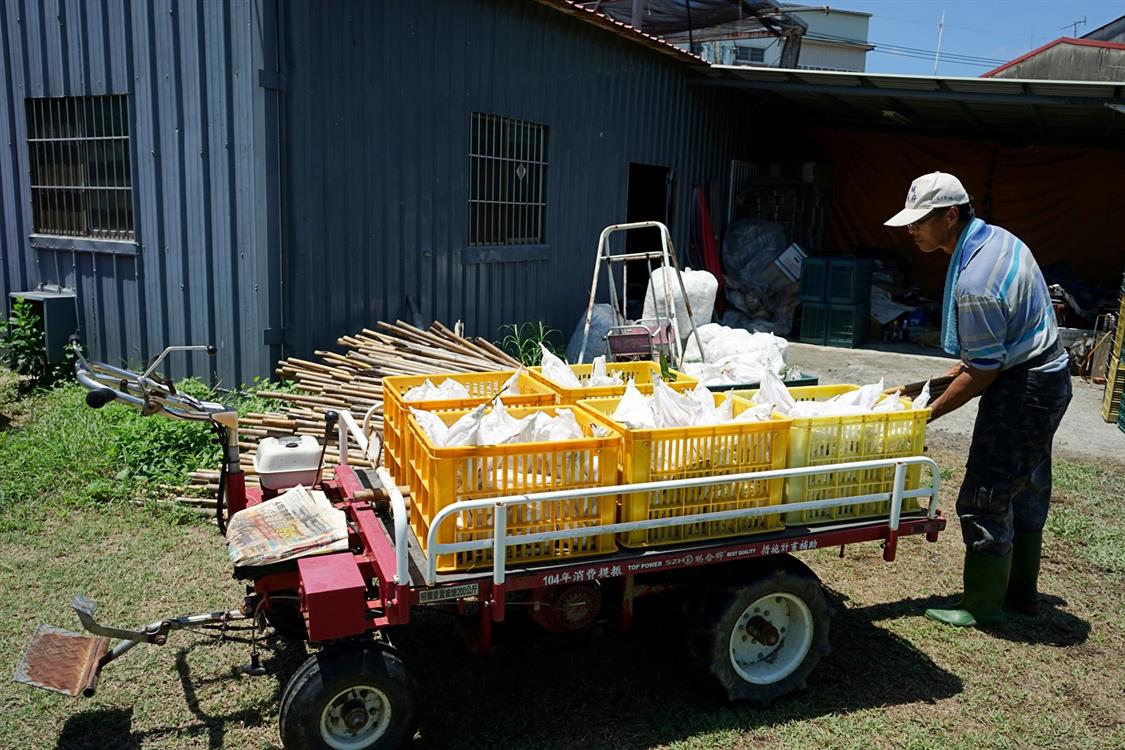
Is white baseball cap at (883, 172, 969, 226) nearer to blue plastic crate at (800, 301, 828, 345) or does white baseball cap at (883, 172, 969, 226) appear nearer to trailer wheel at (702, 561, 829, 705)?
trailer wheel at (702, 561, 829, 705)

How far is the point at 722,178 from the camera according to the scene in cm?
1501

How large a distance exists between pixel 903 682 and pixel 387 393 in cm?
284

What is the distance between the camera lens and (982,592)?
469cm

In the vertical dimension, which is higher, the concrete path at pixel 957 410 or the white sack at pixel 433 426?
the white sack at pixel 433 426

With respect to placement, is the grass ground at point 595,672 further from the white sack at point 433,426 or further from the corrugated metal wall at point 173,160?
the corrugated metal wall at point 173,160

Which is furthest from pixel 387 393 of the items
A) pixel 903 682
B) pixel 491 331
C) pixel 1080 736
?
pixel 491 331

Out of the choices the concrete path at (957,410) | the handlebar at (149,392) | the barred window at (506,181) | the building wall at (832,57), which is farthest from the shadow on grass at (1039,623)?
the building wall at (832,57)

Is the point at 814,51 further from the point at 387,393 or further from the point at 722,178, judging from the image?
the point at 387,393

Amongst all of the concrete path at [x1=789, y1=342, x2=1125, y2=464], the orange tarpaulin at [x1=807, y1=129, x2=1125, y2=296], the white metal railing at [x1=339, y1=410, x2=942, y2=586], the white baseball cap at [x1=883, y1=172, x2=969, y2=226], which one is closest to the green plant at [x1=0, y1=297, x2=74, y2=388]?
the white metal railing at [x1=339, y1=410, x2=942, y2=586]

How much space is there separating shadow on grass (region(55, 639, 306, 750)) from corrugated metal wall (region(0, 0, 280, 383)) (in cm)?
400

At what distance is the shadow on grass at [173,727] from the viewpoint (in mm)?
3473

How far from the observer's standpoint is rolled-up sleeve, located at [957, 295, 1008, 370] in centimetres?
427

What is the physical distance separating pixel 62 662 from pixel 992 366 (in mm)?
4400

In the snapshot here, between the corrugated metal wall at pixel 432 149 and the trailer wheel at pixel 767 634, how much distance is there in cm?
509
